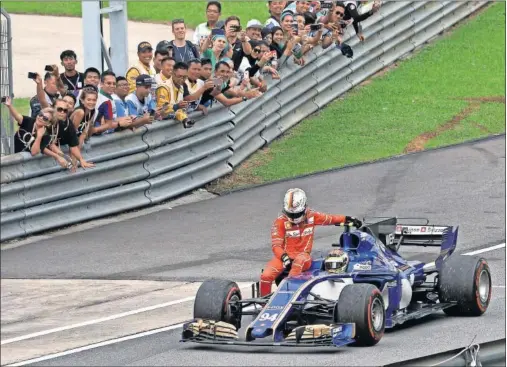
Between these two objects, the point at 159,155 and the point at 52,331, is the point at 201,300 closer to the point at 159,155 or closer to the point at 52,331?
the point at 52,331

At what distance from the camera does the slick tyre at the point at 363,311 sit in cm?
1239

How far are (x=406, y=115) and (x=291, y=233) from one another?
38.4 ft

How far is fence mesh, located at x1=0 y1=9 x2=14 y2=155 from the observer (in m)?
17.3

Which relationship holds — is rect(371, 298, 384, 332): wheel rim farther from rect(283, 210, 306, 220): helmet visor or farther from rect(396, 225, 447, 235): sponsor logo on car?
rect(396, 225, 447, 235): sponsor logo on car

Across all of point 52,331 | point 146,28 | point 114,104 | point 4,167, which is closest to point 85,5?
point 114,104

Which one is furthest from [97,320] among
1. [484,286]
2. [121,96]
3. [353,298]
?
[121,96]

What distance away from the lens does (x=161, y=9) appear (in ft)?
118

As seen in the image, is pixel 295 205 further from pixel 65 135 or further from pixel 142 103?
pixel 142 103

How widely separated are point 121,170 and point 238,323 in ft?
19.5

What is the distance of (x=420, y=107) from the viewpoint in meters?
25.6

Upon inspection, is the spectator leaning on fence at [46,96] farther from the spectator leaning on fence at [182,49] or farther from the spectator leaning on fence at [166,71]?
the spectator leaning on fence at [182,49]

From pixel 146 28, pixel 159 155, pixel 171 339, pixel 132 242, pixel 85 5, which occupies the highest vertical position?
pixel 146 28

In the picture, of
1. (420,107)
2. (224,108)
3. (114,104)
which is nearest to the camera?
(114,104)

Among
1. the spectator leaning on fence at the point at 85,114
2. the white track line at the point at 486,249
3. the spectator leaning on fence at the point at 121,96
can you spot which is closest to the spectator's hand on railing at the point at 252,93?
the spectator leaning on fence at the point at 121,96
